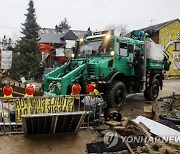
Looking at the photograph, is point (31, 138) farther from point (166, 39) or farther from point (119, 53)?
point (166, 39)

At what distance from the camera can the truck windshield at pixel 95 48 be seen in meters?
8.97

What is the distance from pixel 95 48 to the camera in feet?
30.4

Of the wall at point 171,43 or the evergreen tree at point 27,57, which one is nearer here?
the evergreen tree at point 27,57

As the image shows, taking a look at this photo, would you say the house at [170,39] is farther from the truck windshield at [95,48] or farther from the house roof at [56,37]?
the truck windshield at [95,48]

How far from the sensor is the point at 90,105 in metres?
6.78

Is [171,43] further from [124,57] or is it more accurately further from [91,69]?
[91,69]

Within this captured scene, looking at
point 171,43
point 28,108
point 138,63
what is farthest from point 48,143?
point 171,43

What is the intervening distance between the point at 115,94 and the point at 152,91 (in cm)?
328

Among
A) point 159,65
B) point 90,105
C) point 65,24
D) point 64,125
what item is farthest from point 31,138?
point 65,24

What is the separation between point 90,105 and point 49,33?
43405mm

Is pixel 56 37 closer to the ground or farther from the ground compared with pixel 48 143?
farther from the ground

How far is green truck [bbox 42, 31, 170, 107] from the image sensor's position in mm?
8344

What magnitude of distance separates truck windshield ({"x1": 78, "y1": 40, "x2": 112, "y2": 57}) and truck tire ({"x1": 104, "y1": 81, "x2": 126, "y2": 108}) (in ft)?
3.92

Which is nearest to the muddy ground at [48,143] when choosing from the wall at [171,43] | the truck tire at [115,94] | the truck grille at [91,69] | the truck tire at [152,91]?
the truck tire at [115,94]
